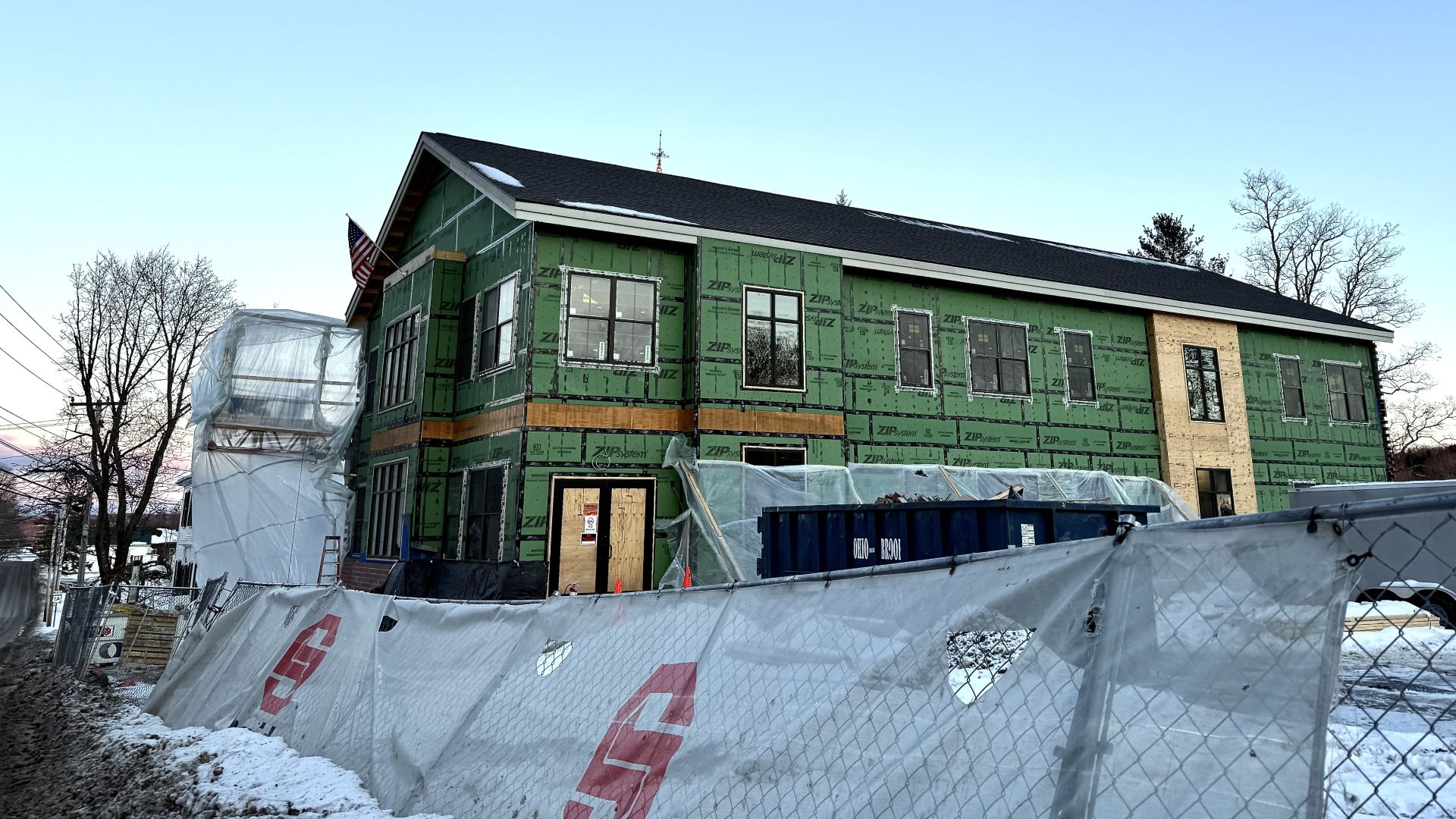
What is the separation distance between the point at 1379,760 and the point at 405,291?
1945cm

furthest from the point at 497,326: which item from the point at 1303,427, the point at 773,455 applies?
the point at 1303,427

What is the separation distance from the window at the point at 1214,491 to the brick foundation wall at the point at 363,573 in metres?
19.2

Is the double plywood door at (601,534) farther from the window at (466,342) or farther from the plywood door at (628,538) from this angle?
the window at (466,342)

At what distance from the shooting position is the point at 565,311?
15.8 meters

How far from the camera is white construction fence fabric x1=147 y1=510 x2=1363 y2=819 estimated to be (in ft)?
7.95

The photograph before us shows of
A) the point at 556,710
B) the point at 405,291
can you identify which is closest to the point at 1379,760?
the point at 556,710

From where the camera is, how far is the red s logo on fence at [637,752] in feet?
13.4

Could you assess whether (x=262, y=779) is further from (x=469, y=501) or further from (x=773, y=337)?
(x=773, y=337)

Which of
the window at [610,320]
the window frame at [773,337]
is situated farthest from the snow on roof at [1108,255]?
the window at [610,320]

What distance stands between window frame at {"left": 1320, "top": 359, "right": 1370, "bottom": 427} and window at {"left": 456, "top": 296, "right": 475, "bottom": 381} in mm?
22531

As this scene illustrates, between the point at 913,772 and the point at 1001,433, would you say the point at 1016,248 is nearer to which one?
the point at 1001,433

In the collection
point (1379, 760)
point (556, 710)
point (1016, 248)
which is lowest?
A: point (1379, 760)

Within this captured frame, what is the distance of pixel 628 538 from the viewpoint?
15602 mm

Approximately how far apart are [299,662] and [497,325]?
10000 millimetres
